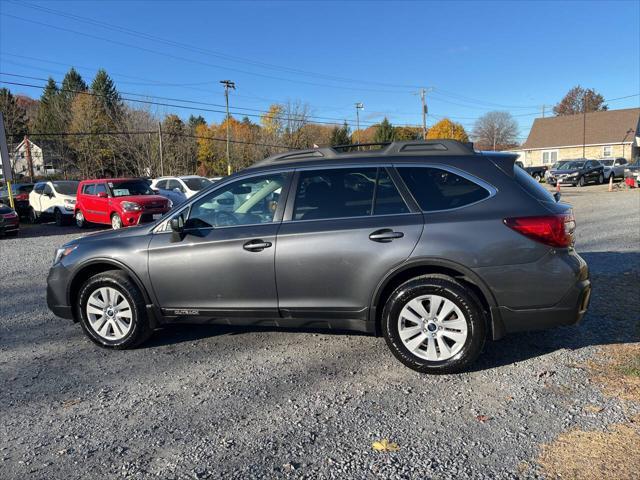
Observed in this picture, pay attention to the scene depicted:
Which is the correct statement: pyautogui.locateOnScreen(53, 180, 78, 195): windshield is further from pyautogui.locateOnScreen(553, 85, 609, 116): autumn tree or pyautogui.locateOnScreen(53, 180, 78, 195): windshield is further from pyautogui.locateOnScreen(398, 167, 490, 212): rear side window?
pyautogui.locateOnScreen(553, 85, 609, 116): autumn tree

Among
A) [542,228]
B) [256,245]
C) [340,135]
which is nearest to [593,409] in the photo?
[542,228]

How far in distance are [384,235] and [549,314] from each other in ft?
4.64

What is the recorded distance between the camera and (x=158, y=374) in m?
4.18

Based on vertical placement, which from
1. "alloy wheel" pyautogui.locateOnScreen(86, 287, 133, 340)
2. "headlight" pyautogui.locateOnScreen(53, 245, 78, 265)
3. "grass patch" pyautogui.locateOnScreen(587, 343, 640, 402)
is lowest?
"grass patch" pyautogui.locateOnScreen(587, 343, 640, 402)

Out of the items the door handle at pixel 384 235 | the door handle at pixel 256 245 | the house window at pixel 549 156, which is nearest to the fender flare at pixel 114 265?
the door handle at pixel 256 245

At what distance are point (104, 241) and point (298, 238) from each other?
204 cm

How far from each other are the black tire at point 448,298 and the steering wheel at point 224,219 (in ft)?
5.30

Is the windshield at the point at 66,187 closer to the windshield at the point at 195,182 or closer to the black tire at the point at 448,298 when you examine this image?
the windshield at the point at 195,182

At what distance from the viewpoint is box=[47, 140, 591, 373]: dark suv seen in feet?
12.4

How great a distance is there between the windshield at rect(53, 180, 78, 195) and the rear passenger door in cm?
1681

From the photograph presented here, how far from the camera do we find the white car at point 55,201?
1795 cm

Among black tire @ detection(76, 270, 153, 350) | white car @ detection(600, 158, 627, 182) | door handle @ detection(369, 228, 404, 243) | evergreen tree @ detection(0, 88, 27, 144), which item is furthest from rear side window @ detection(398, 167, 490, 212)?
evergreen tree @ detection(0, 88, 27, 144)

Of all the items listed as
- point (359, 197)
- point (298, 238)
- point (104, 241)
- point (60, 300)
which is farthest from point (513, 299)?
point (60, 300)

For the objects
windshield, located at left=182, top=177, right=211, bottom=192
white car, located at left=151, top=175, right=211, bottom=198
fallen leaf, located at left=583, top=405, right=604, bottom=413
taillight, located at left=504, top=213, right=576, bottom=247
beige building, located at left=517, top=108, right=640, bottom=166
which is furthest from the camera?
beige building, located at left=517, top=108, right=640, bottom=166
